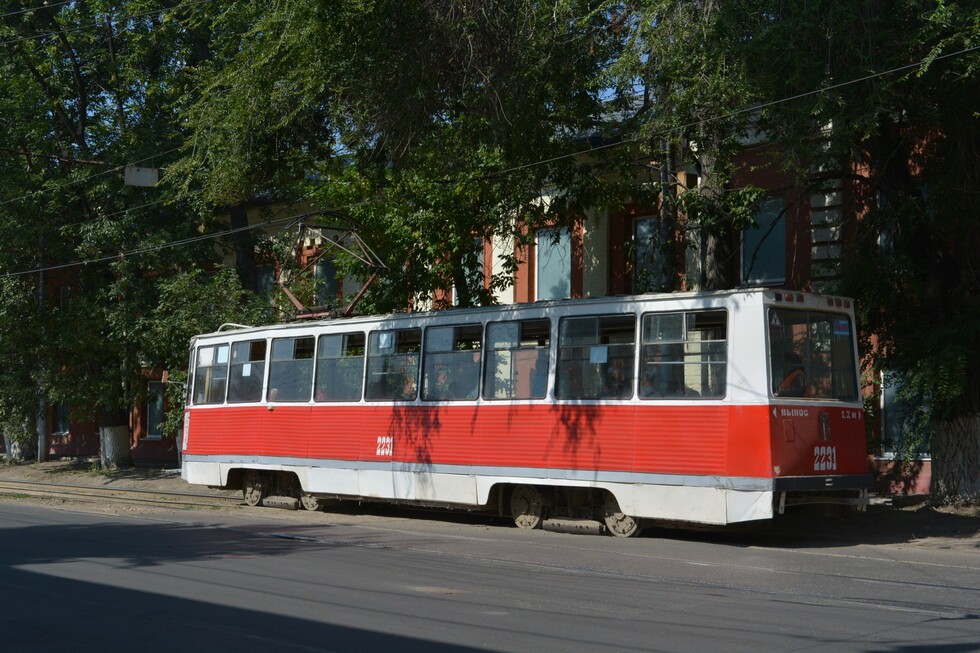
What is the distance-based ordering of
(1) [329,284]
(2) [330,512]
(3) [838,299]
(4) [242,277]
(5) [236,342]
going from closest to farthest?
(3) [838,299] < (2) [330,512] < (5) [236,342] < (4) [242,277] < (1) [329,284]

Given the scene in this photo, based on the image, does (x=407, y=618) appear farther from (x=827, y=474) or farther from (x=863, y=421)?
(x=863, y=421)

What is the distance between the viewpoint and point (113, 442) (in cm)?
3144

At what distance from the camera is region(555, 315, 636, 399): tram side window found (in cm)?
1464

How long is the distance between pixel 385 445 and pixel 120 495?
8.92 m

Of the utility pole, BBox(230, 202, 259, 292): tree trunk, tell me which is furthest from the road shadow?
the utility pole

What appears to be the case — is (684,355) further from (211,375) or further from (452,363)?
(211,375)

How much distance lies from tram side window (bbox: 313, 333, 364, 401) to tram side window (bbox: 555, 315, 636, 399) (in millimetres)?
4136

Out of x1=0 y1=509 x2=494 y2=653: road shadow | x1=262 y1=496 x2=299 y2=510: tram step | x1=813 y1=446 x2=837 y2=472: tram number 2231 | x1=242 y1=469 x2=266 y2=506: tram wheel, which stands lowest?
x1=0 y1=509 x2=494 y2=653: road shadow

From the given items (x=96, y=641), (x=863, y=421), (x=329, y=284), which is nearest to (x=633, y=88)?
(x=863, y=421)

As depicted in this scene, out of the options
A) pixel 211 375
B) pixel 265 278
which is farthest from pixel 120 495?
pixel 265 278

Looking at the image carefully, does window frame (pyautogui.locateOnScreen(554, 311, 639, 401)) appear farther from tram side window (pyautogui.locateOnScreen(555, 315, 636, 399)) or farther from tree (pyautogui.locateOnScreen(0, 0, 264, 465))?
tree (pyautogui.locateOnScreen(0, 0, 264, 465))

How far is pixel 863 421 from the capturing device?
14.6m

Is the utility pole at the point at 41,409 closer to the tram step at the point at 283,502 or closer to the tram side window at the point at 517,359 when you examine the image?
the tram step at the point at 283,502

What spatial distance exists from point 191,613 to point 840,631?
186 inches
